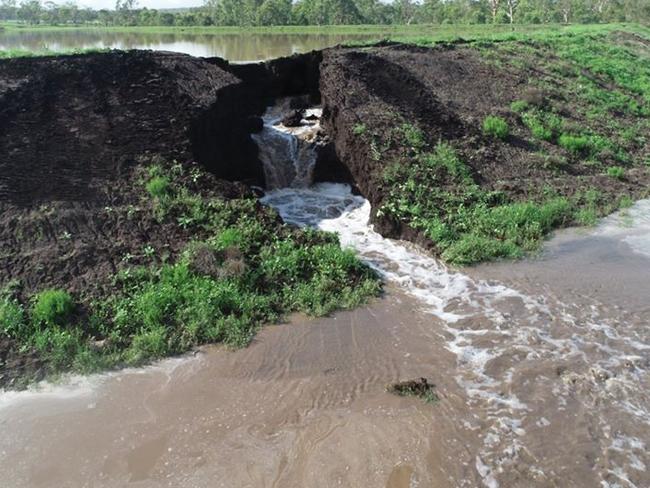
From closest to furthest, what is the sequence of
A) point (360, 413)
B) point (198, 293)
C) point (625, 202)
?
point (360, 413), point (198, 293), point (625, 202)

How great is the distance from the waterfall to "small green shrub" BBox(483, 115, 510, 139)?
486cm

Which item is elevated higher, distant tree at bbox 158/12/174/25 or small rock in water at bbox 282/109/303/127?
distant tree at bbox 158/12/174/25

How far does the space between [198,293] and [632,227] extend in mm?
9674

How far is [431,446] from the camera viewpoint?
246 inches

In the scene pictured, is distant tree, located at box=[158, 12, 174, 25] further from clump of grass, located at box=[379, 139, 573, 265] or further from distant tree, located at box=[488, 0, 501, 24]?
clump of grass, located at box=[379, 139, 573, 265]

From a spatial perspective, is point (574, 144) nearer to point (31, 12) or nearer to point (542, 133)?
point (542, 133)

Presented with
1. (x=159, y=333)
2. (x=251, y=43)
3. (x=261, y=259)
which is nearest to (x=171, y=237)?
(x=261, y=259)

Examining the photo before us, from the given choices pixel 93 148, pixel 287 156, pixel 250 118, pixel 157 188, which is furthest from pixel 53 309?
pixel 250 118

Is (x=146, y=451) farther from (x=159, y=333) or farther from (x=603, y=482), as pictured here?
(x=603, y=482)

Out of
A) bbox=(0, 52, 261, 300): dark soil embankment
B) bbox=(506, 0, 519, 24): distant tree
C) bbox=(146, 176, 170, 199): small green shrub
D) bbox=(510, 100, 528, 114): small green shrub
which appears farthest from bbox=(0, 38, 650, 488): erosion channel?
bbox=(506, 0, 519, 24): distant tree

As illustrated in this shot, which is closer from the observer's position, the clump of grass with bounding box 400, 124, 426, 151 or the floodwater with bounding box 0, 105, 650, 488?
the floodwater with bounding box 0, 105, 650, 488

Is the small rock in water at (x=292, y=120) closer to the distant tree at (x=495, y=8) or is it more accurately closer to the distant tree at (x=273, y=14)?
the distant tree at (x=495, y=8)

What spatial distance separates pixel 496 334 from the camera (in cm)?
832

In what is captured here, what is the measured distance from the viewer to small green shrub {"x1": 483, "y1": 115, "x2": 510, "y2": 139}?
1516 cm
